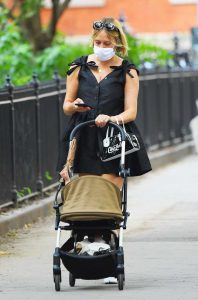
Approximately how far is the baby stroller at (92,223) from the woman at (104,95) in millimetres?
275

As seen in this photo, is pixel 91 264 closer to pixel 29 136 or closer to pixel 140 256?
pixel 140 256

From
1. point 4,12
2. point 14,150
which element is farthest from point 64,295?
point 4,12

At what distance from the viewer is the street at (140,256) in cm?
932

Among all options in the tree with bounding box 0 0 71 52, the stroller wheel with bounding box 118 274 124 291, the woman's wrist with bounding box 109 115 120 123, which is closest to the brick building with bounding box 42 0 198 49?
the tree with bounding box 0 0 71 52

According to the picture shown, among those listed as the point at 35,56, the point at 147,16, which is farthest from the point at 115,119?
the point at 147,16

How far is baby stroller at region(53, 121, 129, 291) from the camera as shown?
896 cm

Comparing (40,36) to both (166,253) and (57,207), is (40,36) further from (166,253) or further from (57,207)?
(57,207)

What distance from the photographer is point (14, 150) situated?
548 inches

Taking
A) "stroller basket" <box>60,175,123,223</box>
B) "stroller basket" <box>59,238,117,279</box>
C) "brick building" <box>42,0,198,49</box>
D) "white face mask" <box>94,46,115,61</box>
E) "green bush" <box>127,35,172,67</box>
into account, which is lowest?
"brick building" <box>42,0,198,49</box>

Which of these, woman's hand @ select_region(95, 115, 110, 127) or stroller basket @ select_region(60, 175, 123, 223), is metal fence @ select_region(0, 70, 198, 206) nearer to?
woman's hand @ select_region(95, 115, 110, 127)

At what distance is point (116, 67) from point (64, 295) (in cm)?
173

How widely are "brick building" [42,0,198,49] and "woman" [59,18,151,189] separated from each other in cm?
2998

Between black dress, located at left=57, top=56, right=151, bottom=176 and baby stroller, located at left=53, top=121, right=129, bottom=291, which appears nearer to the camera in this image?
baby stroller, located at left=53, top=121, right=129, bottom=291

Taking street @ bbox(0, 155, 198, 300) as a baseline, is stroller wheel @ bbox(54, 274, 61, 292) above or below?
above
